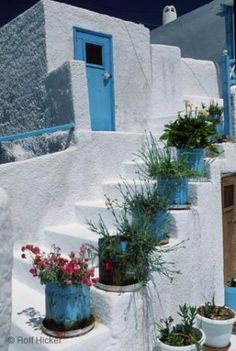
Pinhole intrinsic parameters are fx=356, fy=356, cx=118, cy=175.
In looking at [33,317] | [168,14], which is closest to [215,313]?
[33,317]

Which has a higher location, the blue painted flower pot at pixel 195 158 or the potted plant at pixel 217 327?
the blue painted flower pot at pixel 195 158

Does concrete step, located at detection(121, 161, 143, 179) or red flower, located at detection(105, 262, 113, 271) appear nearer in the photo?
red flower, located at detection(105, 262, 113, 271)

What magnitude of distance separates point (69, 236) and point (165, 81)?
4.75 meters

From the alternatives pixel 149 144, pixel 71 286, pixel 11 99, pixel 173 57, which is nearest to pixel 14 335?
pixel 71 286

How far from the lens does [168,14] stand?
11.5m

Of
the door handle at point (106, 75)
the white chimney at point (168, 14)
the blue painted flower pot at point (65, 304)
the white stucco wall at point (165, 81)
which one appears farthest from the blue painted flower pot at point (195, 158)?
the white chimney at point (168, 14)

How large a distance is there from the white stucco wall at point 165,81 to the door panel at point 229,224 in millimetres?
2984

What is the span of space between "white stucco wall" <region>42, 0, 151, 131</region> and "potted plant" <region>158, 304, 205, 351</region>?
13.8 feet

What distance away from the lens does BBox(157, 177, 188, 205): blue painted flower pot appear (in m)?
3.73

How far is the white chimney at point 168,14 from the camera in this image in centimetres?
1144

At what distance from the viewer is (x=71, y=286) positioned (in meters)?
2.69

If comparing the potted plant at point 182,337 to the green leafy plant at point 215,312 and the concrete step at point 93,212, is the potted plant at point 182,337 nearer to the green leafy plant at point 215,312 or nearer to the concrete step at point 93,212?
the green leafy plant at point 215,312

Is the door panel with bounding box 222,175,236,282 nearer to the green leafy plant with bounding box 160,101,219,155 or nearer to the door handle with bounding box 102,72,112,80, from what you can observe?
the green leafy plant with bounding box 160,101,219,155

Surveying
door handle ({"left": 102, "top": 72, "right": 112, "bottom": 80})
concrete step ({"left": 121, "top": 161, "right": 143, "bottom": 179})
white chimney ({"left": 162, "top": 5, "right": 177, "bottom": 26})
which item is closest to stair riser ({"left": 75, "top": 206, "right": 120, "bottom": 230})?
concrete step ({"left": 121, "top": 161, "right": 143, "bottom": 179})
